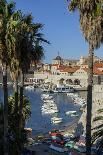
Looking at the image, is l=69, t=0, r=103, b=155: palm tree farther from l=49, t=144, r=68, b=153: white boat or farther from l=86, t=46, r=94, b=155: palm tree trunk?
l=49, t=144, r=68, b=153: white boat

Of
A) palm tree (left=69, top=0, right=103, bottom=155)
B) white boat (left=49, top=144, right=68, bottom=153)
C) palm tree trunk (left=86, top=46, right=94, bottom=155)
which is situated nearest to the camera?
palm tree trunk (left=86, top=46, right=94, bottom=155)

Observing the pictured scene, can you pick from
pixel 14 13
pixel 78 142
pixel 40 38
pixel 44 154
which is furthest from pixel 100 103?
pixel 14 13

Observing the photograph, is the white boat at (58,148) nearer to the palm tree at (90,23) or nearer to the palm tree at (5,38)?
the palm tree at (5,38)

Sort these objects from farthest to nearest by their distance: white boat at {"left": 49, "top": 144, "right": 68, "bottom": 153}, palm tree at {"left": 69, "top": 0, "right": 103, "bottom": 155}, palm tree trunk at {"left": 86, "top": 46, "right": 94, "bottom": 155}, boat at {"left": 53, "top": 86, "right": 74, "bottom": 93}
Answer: boat at {"left": 53, "top": 86, "right": 74, "bottom": 93} → white boat at {"left": 49, "top": 144, "right": 68, "bottom": 153} → palm tree at {"left": 69, "top": 0, "right": 103, "bottom": 155} → palm tree trunk at {"left": 86, "top": 46, "right": 94, "bottom": 155}

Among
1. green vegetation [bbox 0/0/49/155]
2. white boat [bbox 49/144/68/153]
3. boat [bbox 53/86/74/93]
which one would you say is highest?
green vegetation [bbox 0/0/49/155]

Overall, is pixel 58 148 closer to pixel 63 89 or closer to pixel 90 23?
pixel 90 23

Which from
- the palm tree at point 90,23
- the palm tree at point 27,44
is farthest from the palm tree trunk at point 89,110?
the palm tree at point 27,44

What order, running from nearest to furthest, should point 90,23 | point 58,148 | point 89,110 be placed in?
point 89,110
point 90,23
point 58,148

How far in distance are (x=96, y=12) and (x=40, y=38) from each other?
5.68 metres

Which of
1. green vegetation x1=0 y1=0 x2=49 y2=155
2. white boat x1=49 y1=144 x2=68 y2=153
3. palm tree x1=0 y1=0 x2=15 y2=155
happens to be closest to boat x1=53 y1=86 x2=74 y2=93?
white boat x1=49 y1=144 x2=68 y2=153

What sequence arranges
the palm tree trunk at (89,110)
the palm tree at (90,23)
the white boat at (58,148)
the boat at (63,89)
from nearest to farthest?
the palm tree trunk at (89,110) < the palm tree at (90,23) < the white boat at (58,148) < the boat at (63,89)

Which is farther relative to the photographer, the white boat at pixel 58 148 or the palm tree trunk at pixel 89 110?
the white boat at pixel 58 148

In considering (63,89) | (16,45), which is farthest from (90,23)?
(63,89)

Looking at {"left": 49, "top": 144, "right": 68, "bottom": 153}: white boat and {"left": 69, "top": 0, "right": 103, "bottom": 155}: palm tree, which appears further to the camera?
{"left": 49, "top": 144, "right": 68, "bottom": 153}: white boat
